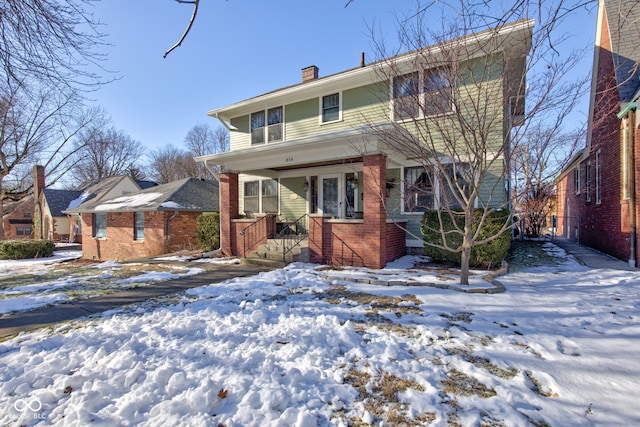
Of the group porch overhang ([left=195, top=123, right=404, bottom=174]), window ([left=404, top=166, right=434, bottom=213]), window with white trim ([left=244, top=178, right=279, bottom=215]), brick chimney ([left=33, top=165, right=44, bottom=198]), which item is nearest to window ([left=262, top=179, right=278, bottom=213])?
window with white trim ([left=244, top=178, right=279, bottom=215])

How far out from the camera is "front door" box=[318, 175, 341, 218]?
1154 centimetres

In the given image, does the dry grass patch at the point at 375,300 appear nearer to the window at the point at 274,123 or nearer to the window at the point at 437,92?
the window at the point at 437,92

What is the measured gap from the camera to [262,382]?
107 inches

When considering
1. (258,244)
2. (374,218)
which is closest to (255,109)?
(258,244)

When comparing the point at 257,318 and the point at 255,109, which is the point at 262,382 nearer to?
the point at 257,318

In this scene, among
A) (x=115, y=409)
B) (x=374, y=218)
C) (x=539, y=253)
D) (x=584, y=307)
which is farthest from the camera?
(x=539, y=253)

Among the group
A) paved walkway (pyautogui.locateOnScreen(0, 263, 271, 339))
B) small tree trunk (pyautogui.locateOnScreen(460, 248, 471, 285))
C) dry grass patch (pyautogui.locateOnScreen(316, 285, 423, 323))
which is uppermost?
small tree trunk (pyautogui.locateOnScreen(460, 248, 471, 285))

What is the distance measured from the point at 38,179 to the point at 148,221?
2307 cm

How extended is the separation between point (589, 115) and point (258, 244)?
1216 cm

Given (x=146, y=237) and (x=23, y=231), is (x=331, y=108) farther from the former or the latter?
(x=23, y=231)

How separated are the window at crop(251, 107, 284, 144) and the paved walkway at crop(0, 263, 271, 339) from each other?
281 inches

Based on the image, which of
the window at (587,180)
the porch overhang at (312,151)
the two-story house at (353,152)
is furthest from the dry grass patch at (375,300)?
the window at (587,180)

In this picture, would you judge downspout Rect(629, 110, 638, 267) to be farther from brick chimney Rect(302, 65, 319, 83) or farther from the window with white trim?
brick chimney Rect(302, 65, 319, 83)

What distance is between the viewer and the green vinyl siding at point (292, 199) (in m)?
12.4
